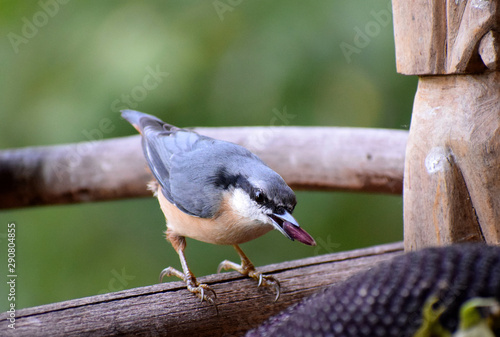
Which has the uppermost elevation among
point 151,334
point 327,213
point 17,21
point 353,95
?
point 17,21

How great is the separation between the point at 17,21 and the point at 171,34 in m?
0.77

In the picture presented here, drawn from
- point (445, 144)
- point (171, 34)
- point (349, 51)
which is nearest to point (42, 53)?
point (171, 34)

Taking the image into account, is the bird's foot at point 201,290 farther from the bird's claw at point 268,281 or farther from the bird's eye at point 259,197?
the bird's eye at point 259,197

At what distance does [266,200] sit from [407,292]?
23.1 inches

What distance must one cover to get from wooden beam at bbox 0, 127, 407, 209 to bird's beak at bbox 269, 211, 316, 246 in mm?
722

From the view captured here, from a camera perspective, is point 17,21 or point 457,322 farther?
point 17,21

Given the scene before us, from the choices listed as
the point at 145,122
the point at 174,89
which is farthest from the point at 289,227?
the point at 174,89

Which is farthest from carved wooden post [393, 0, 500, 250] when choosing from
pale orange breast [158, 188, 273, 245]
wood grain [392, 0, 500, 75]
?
pale orange breast [158, 188, 273, 245]

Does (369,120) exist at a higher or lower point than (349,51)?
lower

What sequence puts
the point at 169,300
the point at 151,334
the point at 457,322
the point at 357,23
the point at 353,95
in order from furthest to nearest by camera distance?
the point at 353,95
the point at 357,23
the point at 169,300
the point at 151,334
the point at 457,322

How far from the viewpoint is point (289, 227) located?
134 cm

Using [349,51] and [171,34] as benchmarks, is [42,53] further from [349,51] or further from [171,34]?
[349,51]

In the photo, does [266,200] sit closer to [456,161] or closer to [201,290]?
[201,290]

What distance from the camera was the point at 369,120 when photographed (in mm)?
2686
